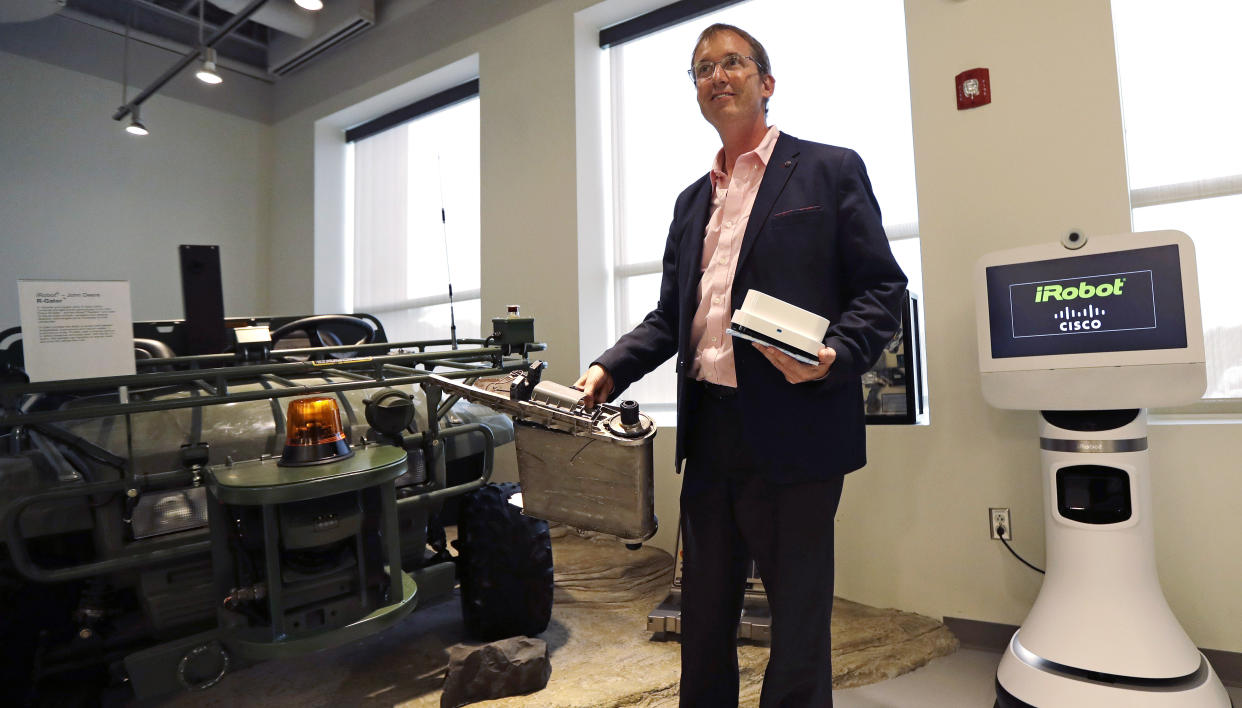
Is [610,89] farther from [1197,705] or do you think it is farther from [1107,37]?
[1197,705]

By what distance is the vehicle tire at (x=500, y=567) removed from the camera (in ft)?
6.61

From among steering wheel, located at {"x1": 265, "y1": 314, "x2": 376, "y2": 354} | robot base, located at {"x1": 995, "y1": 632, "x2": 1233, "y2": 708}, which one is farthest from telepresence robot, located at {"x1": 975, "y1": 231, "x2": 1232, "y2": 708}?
steering wheel, located at {"x1": 265, "y1": 314, "x2": 376, "y2": 354}

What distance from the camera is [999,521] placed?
2.17m

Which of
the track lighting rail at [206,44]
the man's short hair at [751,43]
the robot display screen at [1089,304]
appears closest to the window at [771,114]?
the robot display screen at [1089,304]

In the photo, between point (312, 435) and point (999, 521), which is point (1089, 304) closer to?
point (999, 521)

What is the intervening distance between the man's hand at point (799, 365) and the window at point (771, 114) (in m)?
1.92

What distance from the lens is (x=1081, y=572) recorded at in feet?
5.51

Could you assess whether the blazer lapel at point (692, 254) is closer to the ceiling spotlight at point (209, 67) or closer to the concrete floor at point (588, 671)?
the concrete floor at point (588, 671)

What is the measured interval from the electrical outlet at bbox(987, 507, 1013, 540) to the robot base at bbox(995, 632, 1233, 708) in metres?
0.54

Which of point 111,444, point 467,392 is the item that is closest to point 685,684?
point 467,392

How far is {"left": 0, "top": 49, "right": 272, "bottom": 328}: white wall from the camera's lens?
14.9ft

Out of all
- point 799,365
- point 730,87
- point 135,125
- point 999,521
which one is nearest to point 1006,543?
point 999,521

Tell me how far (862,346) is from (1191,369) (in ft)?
3.57

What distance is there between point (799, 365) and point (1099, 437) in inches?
46.5
